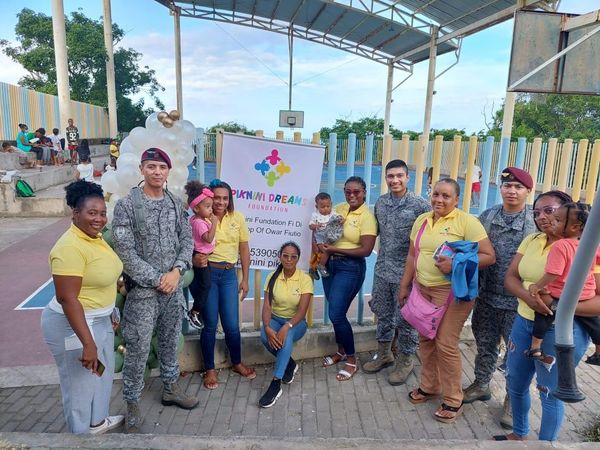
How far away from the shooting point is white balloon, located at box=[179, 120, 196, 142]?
347 cm

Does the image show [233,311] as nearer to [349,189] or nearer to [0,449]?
[349,189]

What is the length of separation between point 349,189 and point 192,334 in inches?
76.2

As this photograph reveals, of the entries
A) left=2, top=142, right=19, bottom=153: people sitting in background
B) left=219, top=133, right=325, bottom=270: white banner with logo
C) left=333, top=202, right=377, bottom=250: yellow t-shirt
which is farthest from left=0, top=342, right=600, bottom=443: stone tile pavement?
left=2, top=142, right=19, bottom=153: people sitting in background

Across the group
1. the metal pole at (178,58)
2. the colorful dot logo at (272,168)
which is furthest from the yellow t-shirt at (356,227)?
the metal pole at (178,58)

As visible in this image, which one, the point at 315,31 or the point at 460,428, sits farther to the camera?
the point at 315,31

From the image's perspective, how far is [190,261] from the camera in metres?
2.97

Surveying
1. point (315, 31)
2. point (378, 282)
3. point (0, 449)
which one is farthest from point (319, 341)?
point (315, 31)

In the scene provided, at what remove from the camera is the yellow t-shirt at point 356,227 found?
3.47m

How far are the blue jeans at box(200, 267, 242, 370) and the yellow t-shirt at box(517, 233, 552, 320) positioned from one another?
6.90 ft

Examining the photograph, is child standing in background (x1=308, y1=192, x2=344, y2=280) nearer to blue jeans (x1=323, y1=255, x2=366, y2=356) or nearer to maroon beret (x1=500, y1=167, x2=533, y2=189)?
blue jeans (x1=323, y1=255, x2=366, y2=356)

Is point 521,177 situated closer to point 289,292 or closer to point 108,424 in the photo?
point 289,292

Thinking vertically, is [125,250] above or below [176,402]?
above

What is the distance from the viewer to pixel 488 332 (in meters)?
3.24

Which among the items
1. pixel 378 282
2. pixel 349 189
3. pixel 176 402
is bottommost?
pixel 176 402
